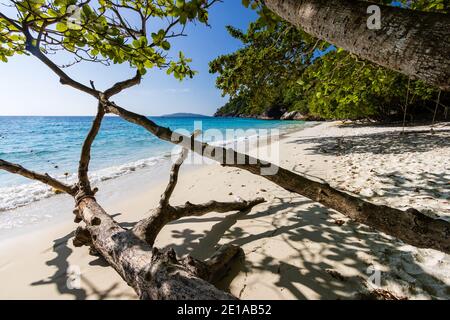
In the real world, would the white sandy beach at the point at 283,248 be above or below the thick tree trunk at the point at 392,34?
below

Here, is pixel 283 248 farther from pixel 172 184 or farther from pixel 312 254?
pixel 172 184

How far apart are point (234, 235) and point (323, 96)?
3.68m

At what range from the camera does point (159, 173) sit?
10.2 meters

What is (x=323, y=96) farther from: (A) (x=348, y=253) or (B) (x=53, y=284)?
(B) (x=53, y=284)

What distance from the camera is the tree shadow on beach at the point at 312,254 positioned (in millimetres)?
2387

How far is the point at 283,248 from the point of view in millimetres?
3182

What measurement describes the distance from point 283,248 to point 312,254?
0.39 m

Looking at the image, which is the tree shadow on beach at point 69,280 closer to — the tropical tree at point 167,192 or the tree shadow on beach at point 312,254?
the tropical tree at point 167,192

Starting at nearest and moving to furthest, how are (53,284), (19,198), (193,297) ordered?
(193,297) → (53,284) → (19,198)

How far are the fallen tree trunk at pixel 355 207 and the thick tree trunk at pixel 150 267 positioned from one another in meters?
0.97

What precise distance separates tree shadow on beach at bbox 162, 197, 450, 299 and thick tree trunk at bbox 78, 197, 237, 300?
590 millimetres

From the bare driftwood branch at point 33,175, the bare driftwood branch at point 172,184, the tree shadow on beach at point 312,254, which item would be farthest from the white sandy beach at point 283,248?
the bare driftwood branch at point 33,175

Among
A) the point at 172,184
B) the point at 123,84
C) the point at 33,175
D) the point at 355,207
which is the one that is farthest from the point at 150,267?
the point at 33,175

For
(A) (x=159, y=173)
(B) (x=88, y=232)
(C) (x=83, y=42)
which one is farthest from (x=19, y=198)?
(C) (x=83, y=42)
